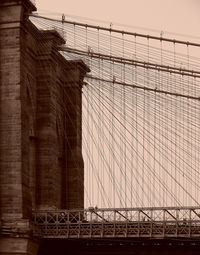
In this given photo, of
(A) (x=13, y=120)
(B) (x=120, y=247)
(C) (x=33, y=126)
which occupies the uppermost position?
(A) (x=13, y=120)

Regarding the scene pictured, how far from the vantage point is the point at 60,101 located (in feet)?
185

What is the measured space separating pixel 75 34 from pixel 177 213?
14.4 metres

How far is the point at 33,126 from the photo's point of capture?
168ft

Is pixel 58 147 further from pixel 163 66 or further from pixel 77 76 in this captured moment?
pixel 163 66

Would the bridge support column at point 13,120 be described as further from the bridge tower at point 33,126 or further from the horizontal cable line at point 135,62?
the horizontal cable line at point 135,62

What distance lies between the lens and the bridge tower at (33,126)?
4159 centimetres

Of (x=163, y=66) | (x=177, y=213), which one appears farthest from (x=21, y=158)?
(x=163, y=66)

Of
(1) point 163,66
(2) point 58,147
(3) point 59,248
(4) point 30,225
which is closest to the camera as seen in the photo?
(4) point 30,225

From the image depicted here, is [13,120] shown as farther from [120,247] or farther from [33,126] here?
[33,126]

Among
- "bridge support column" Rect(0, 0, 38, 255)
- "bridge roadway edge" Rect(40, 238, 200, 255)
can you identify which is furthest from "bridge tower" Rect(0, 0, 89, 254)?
"bridge roadway edge" Rect(40, 238, 200, 255)

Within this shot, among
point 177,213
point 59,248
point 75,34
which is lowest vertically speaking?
point 59,248

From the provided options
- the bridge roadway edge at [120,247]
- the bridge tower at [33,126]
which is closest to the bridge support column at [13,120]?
the bridge tower at [33,126]

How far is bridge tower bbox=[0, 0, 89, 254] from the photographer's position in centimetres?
4159

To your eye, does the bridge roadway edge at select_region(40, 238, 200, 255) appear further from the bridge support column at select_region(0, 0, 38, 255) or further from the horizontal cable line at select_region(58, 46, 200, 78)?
the horizontal cable line at select_region(58, 46, 200, 78)
